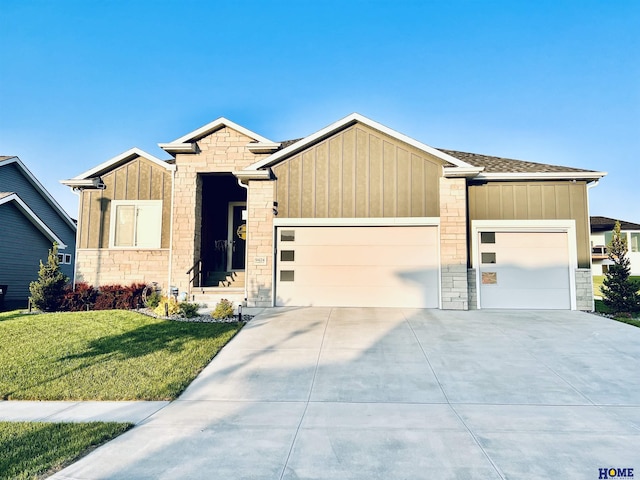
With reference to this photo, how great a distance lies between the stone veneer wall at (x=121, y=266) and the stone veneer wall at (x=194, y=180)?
22.4 inches

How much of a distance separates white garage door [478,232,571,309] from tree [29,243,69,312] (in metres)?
12.8

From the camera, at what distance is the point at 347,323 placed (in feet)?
28.7

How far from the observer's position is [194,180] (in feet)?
41.7

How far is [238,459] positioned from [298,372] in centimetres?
265

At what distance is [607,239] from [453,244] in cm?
2927

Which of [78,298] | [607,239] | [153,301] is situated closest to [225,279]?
[153,301]

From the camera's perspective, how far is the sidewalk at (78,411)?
4.53m

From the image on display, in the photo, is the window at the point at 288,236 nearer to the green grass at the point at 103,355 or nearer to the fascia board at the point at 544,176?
the green grass at the point at 103,355

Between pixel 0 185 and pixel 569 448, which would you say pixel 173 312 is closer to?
pixel 569 448

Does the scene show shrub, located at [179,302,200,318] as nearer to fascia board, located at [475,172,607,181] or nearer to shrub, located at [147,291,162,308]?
shrub, located at [147,291,162,308]

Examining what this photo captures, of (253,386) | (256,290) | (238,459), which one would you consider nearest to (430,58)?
(256,290)

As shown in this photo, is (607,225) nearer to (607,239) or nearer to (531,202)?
(607,239)

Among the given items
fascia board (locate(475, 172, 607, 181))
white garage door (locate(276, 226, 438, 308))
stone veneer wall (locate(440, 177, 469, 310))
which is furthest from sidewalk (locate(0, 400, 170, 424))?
fascia board (locate(475, 172, 607, 181))

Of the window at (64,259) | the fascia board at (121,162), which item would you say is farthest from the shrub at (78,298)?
the window at (64,259)
